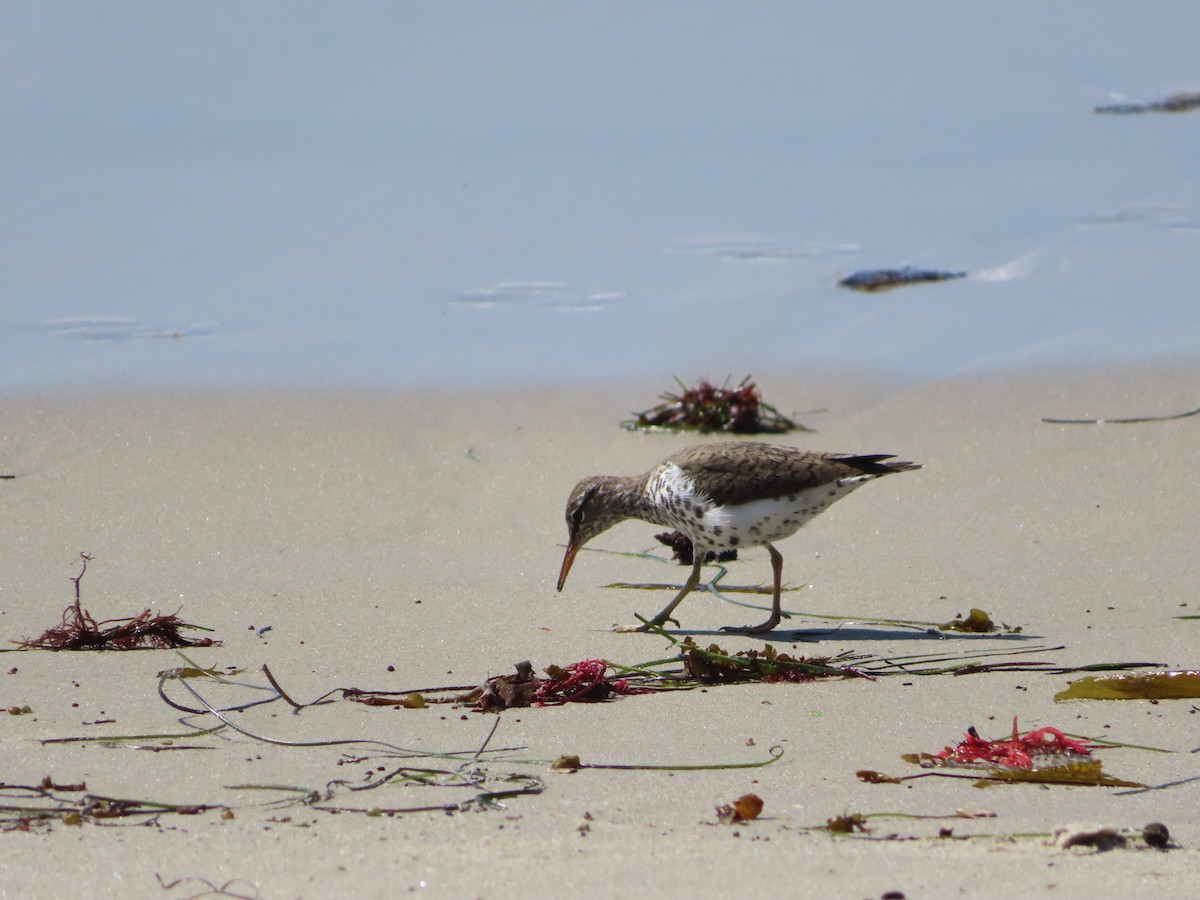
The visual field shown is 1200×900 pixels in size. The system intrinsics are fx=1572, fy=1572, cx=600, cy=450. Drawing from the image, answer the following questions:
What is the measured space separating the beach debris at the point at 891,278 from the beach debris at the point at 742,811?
34.8 feet

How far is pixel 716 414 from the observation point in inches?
420

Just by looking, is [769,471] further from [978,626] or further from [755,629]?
[978,626]

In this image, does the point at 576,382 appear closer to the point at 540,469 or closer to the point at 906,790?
the point at 540,469

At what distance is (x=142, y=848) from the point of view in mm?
3986

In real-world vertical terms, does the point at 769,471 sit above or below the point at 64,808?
above

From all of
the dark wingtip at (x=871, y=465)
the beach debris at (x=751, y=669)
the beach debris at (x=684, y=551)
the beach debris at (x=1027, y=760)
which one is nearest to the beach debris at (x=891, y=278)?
the beach debris at (x=684, y=551)

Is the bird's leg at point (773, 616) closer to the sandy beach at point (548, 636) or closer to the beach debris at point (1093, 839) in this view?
the sandy beach at point (548, 636)

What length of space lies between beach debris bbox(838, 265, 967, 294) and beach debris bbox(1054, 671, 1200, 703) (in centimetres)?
911

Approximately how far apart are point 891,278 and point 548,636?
8688 millimetres

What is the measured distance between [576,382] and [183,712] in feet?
22.8

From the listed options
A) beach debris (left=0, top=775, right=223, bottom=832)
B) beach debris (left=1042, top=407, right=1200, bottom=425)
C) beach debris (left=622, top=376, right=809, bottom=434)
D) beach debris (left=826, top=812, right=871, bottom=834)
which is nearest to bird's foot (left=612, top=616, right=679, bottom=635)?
beach debris (left=826, top=812, right=871, bottom=834)

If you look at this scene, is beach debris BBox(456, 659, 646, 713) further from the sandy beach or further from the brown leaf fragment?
the brown leaf fragment

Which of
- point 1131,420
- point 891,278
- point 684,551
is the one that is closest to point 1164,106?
point 891,278

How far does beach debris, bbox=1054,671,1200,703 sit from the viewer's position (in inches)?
218
